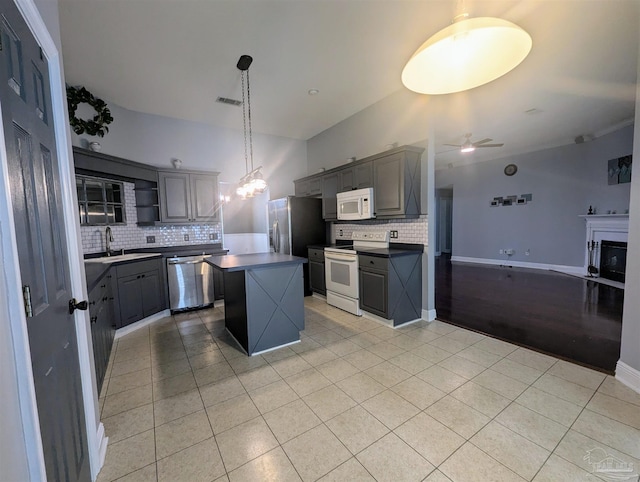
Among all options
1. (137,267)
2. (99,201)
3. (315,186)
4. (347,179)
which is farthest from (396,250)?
(99,201)

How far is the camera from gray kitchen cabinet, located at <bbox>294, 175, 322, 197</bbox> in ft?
15.4

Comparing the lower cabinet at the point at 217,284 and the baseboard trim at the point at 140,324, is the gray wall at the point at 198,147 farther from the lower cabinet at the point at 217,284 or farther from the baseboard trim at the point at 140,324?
the baseboard trim at the point at 140,324

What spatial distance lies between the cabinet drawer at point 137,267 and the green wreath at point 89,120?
1749 millimetres

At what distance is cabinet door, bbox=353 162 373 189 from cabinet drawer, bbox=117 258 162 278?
121 inches

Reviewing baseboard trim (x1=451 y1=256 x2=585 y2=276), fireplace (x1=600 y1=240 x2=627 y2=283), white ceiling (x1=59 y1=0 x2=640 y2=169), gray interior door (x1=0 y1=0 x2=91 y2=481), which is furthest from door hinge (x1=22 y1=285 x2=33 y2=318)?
baseboard trim (x1=451 y1=256 x2=585 y2=276)

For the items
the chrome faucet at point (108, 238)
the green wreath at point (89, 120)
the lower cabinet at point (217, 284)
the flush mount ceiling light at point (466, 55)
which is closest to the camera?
the flush mount ceiling light at point (466, 55)

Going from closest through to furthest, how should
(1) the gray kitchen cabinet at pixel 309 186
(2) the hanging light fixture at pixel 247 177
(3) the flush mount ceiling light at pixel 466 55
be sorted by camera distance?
(3) the flush mount ceiling light at pixel 466 55
(2) the hanging light fixture at pixel 247 177
(1) the gray kitchen cabinet at pixel 309 186

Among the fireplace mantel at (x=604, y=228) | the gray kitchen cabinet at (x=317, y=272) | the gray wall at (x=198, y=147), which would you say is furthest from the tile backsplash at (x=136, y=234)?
the fireplace mantel at (x=604, y=228)

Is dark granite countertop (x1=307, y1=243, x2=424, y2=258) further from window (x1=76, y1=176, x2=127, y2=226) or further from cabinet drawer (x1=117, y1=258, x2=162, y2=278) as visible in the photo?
window (x1=76, y1=176, x2=127, y2=226)

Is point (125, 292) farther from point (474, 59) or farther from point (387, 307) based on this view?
point (474, 59)

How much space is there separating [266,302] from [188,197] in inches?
102

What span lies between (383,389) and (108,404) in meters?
2.09

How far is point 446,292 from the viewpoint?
15.4 ft

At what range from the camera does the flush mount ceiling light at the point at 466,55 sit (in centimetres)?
111
